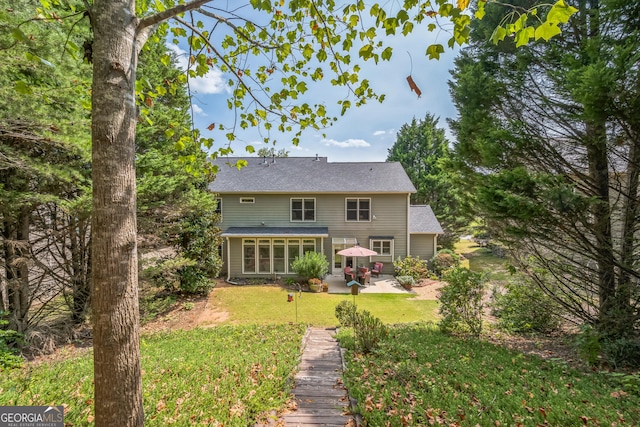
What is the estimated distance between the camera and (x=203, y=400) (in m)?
3.60

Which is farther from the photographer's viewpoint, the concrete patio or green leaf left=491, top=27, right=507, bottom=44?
the concrete patio

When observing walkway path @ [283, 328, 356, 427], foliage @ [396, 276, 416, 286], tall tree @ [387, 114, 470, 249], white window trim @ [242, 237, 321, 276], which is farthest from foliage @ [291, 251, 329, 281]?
tall tree @ [387, 114, 470, 249]

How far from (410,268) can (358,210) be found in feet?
13.9

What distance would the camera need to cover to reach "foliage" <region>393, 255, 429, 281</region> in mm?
14360

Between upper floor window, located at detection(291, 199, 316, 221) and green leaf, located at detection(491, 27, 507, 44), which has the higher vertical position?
green leaf, located at detection(491, 27, 507, 44)

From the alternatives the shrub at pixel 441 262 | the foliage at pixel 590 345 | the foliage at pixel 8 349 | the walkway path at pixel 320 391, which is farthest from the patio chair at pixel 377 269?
the foliage at pixel 8 349

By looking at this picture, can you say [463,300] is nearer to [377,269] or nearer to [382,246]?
[377,269]

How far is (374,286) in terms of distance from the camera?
13484 mm

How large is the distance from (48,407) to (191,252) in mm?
8862

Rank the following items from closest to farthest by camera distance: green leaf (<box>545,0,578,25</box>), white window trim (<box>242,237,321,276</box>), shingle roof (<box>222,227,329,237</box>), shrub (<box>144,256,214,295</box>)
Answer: green leaf (<box>545,0,578,25</box>)
shrub (<box>144,256,214,295</box>)
shingle roof (<box>222,227,329,237</box>)
white window trim (<box>242,237,321,276</box>)

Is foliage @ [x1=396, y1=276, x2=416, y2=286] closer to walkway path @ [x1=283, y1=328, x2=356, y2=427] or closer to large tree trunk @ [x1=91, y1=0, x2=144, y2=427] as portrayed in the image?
walkway path @ [x1=283, y1=328, x2=356, y2=427]

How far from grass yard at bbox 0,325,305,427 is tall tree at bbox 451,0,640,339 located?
17.2 ft

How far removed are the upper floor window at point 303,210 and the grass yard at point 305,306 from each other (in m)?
4.39

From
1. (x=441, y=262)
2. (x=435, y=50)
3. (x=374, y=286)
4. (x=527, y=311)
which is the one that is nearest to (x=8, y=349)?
(x=435, y=50)
